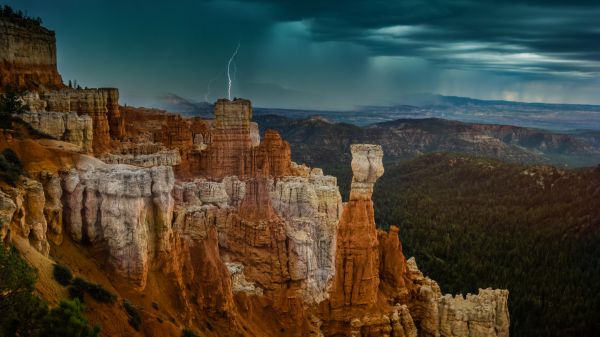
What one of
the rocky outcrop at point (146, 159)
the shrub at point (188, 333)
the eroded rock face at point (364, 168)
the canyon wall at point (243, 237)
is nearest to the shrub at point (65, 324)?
the canyon wall at point (243, 237)

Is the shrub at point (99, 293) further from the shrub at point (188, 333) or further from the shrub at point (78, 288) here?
the shrub at point (188, 333)

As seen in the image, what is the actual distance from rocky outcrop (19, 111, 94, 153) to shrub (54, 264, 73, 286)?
1132cm

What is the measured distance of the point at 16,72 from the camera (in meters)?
47.5

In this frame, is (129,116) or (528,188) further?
(528,188)

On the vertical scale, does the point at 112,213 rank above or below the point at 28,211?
below

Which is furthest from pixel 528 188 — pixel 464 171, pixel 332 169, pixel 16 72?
pixel 16 72

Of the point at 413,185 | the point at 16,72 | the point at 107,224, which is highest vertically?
the point at 16,72

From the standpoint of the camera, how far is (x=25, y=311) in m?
18.0

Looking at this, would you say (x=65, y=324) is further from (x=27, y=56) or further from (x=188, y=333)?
(x=27, y=56)

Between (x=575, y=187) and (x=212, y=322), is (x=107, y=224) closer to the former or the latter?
(x=212, y=322)

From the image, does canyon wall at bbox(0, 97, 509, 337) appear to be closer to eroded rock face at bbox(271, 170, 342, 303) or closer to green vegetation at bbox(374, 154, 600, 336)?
eroded rock face at bbox(271, 170, 342, 303)

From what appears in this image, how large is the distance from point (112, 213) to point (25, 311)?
8.84 m

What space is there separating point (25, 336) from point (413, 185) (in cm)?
14254

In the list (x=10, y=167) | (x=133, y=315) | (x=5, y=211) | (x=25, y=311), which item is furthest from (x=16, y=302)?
(x=10, y=167)
